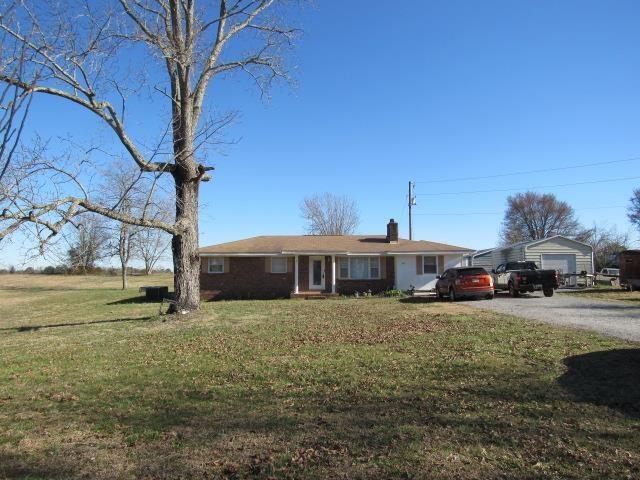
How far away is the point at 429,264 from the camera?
93.3 feet

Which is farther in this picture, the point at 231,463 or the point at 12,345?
the point at 12,345

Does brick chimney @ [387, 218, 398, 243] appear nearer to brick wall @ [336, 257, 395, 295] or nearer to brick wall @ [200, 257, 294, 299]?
brick wall @ [336, 257, 395, 295]

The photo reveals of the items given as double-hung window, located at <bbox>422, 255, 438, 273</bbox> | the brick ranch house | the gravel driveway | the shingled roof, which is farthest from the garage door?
the gravel driveway

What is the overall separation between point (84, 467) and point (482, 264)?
4389 centimetres

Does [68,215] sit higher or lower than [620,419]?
higher

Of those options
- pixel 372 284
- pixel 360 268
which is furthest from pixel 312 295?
pixel 372 284

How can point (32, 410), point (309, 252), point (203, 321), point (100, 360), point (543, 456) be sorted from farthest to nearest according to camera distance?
1. point (309, 252)
2. point (203, 321)
3. point (100, 360)
4. point (32, 410)
5. point (543, 456)

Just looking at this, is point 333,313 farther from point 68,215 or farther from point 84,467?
point 84,467

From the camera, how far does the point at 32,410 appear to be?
6031mm

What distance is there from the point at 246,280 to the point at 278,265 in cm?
199

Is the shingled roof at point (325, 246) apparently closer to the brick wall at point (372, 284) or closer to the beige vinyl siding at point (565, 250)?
the brick wall at point (372, 284)

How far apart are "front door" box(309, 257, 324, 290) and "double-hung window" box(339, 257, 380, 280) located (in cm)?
116

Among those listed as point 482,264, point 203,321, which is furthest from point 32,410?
point 482,264

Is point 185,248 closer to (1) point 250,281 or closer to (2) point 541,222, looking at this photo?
(1) point 250,281
